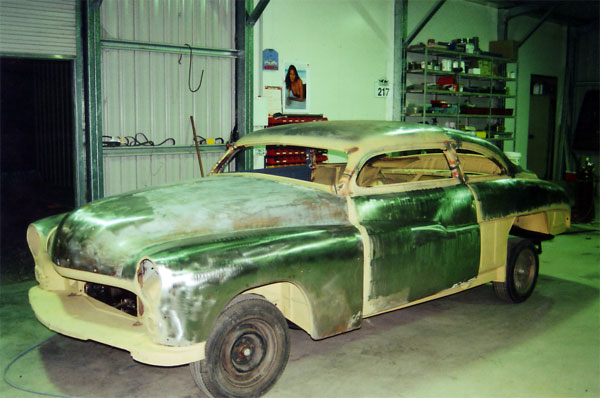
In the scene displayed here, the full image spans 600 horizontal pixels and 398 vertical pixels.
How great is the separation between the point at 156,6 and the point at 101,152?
1.99 m

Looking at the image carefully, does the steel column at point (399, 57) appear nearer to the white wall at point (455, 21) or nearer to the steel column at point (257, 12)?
the white wall at point (455, 21)

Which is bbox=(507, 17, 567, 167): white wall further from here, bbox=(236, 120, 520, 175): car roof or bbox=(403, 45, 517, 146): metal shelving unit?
bbox=(236, 120, 520, 175): car roof

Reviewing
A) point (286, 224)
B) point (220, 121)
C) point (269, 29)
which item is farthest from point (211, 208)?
point (269, 29)

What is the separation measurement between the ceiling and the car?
27.9ft

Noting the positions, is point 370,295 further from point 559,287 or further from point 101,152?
point 101,152

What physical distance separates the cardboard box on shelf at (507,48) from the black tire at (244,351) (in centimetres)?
1007

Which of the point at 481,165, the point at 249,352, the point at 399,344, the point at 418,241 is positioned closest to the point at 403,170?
the point at 481,165

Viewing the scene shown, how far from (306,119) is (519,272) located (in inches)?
159

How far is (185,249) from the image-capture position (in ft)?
9.39

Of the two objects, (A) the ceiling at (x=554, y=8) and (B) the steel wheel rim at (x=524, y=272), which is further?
(A) the ceiling at (x=554, y=8)

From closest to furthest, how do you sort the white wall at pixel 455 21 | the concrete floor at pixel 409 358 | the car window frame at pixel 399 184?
the concrete floor at pixel 409 358
the car window frame at pixel 399 184
the white wall at pixel 455 21

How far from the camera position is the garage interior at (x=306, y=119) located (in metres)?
3.58

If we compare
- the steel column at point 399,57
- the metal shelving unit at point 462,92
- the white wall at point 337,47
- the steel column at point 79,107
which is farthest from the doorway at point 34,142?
the metal shelving unit at point 462,92

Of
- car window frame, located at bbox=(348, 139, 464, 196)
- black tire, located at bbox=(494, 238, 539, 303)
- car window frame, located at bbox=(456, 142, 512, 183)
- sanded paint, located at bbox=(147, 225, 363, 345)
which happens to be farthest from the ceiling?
sanded paint, located at bbox=(147, 225, 363, 345)
